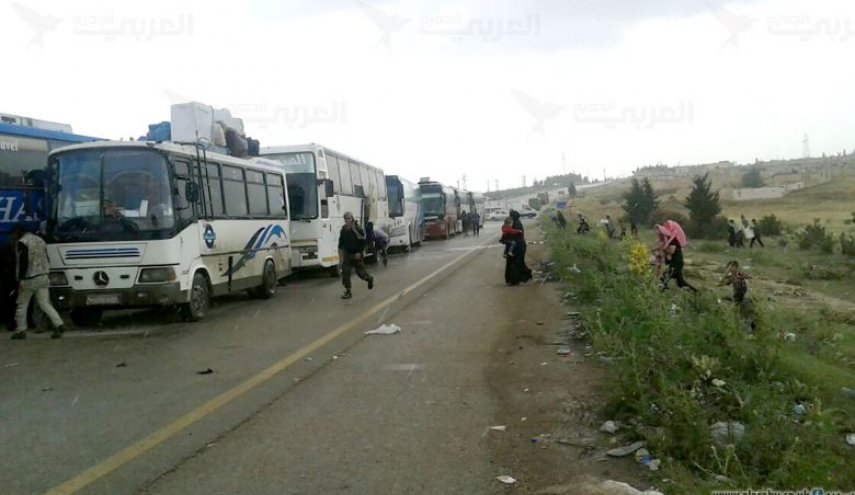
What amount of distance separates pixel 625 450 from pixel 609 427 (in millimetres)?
560

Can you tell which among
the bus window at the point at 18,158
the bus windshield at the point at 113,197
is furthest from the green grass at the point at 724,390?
the bus window at the point at 18,158

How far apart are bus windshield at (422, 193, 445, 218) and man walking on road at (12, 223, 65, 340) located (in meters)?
36.0

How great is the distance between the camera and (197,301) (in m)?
12.3

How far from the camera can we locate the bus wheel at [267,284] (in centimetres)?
1580

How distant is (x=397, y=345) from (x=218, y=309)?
611 cm

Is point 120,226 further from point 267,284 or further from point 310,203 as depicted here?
point 310,203

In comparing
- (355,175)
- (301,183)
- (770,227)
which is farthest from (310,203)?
(770,227)

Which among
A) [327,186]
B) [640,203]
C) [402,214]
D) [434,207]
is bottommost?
[640,203]

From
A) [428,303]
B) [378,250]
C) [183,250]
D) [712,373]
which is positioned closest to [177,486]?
[712,373]

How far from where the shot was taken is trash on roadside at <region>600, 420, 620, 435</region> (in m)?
5.62

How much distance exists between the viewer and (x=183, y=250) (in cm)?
1169

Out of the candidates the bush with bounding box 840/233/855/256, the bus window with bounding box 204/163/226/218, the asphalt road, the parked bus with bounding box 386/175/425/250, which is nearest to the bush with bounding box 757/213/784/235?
the bush with bounding box 840/233/855/256

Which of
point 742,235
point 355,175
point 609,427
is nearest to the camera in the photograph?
point 609,427

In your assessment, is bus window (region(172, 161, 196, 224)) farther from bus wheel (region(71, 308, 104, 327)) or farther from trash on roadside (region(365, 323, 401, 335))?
trash on roadside (region(365, 323, 401, 335))
